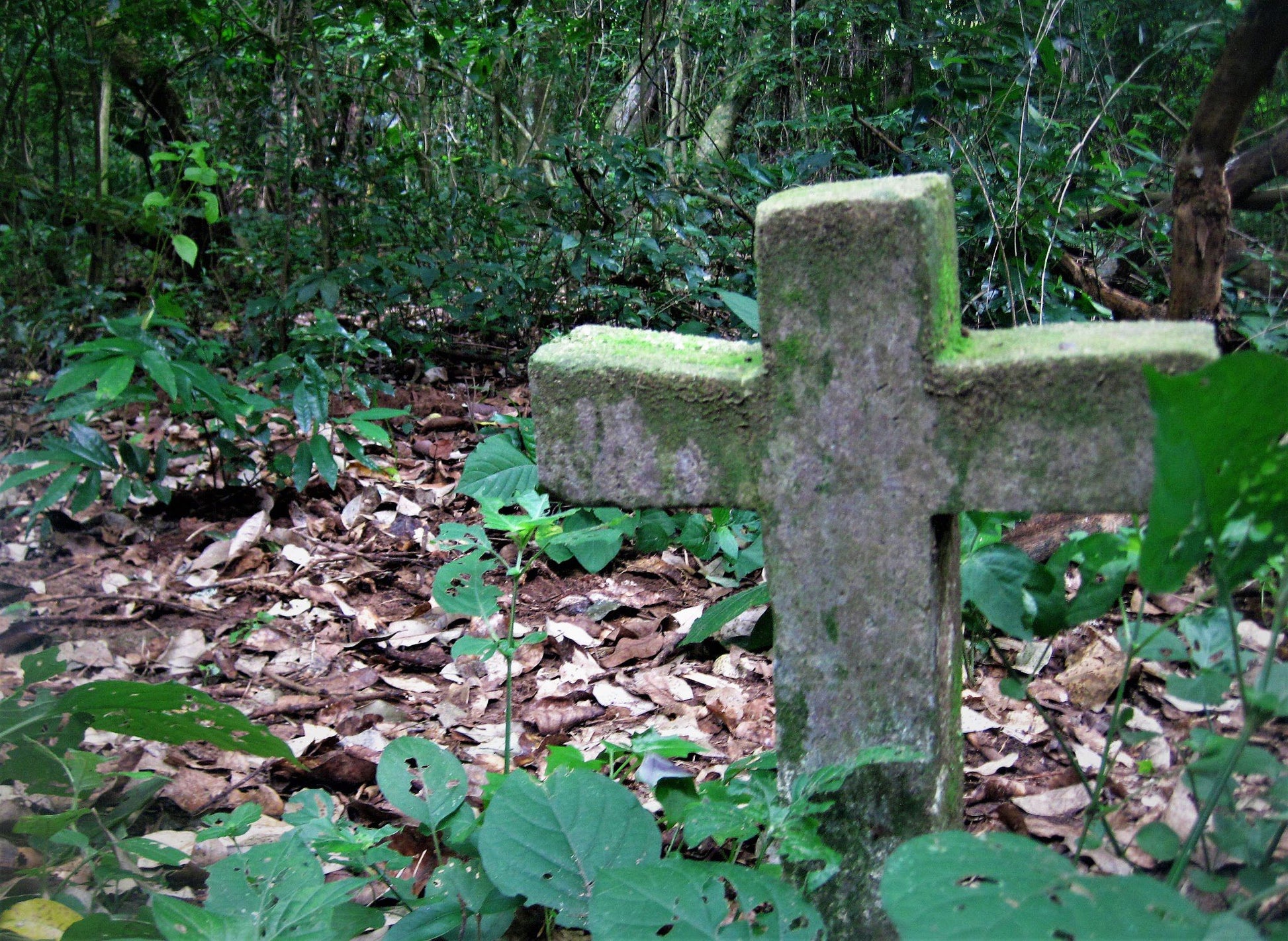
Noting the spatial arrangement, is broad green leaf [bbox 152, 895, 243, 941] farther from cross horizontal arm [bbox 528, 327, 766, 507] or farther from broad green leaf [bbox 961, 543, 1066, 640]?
broad green leaf [bbox 961, 543, 1066, 640]

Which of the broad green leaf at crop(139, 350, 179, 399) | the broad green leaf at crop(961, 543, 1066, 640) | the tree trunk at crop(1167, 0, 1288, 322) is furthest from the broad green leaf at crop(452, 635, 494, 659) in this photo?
the broad green leaf at crop(139, 350, 179, 399)

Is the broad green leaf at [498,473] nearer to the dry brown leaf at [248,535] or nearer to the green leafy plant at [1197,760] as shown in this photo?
the dry brown leaf at [248,535]

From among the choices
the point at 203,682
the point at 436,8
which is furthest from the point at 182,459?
the point at 436,8

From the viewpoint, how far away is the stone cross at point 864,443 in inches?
49.7

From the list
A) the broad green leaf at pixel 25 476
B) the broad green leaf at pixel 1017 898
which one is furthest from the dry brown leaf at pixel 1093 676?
the broad green leaf at pixel 25 476

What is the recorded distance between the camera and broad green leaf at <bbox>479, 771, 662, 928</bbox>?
4.61 ft

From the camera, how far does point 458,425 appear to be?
169 inches

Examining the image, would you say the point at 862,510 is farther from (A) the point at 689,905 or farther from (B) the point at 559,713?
(B) the point at 559,713

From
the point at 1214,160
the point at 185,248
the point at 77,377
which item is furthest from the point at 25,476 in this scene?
the point at 1214,160

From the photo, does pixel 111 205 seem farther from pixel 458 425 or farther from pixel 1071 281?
pixel 1071 281

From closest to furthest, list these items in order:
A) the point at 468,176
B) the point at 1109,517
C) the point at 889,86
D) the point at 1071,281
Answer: the point at 1109,517
the point at 1071,281
the point at 889,86
the point at 468,176

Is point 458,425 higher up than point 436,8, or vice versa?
point 436,8

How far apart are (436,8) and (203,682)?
339cm

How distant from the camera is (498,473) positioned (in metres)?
2.64
